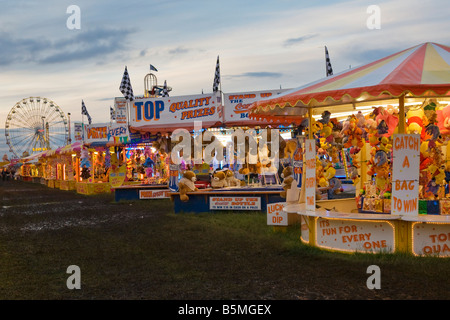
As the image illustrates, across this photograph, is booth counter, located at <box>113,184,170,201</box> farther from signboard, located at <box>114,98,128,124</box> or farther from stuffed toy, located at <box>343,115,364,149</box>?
stuffed toy, located at <box>343,115,364,149</box>


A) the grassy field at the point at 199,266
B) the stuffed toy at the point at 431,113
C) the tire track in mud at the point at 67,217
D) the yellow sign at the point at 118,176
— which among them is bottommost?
the tire track in mud at the point at 67,217

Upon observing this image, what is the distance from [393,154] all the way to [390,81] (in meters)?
1.12

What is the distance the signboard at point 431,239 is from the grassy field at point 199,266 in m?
0.28

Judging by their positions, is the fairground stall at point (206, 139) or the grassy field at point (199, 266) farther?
the fairground stall at point (206, 139)

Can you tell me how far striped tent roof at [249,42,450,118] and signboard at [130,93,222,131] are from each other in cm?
668

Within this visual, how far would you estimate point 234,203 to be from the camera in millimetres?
14195

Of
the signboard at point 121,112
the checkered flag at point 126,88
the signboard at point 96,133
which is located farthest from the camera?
the signboard at point 96,133

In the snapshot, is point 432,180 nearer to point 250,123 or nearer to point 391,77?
point 391,77

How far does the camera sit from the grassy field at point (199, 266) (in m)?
5.88

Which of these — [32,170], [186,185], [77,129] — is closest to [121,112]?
[186,185]

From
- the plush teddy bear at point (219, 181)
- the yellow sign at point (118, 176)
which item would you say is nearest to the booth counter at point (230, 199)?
the plush teddy bear at point (219, 181)

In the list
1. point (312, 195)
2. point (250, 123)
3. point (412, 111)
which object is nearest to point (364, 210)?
point (312, 195)

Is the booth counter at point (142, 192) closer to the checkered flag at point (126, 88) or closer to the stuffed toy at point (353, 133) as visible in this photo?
the checkered flag at point (126, 88)

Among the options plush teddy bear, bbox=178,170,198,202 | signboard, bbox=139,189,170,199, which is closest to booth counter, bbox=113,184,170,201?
signboard, bbox=139,189,170,199
